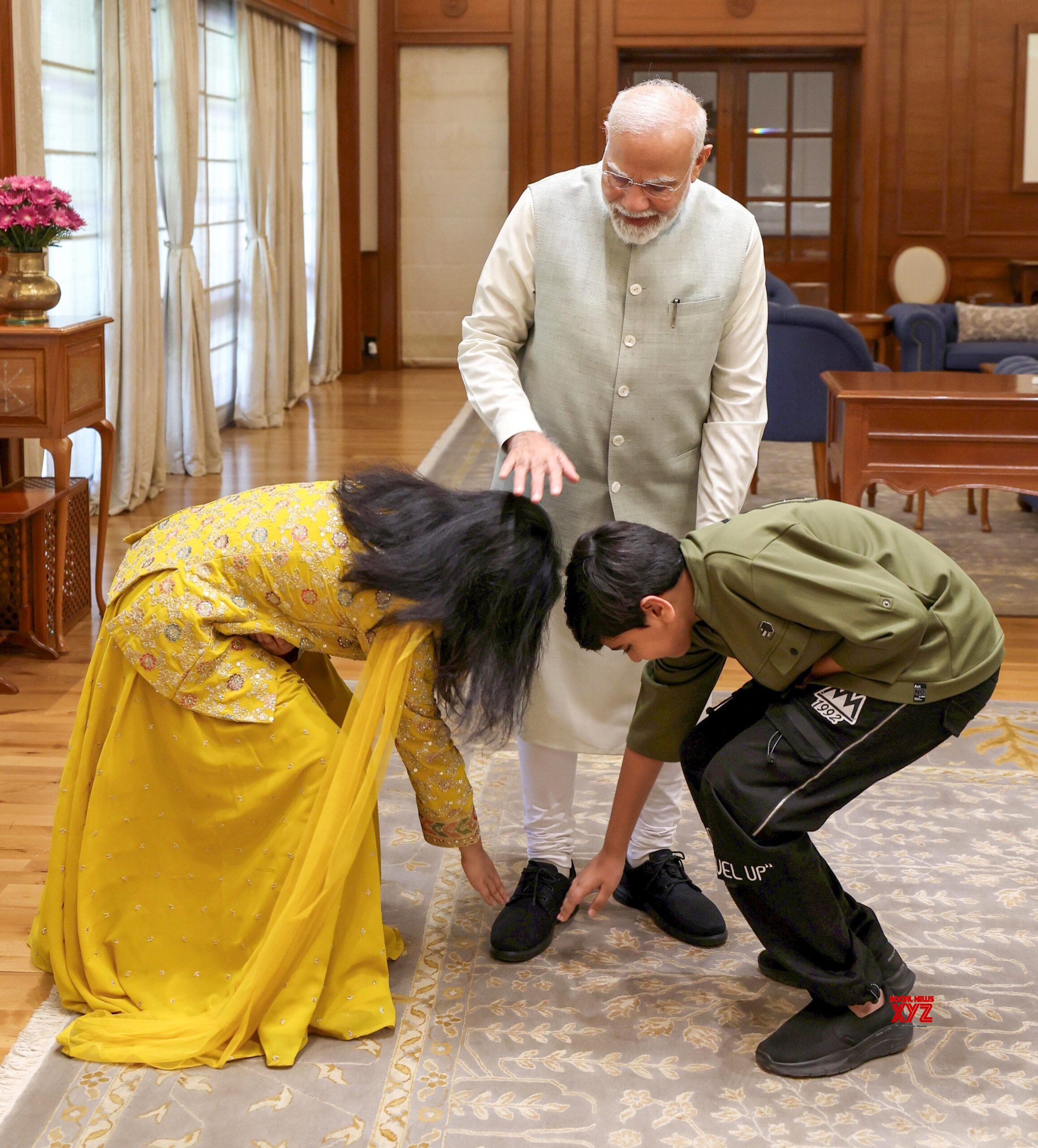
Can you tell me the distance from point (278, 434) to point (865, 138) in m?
5.04

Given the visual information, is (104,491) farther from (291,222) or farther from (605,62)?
(605,62)

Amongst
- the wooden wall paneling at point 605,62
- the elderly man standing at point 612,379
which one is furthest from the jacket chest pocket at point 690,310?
the wooden wall paneling at point 605,62

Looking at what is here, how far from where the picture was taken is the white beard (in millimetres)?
2203

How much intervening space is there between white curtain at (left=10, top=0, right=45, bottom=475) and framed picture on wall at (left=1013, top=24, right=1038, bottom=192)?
7.28 meters

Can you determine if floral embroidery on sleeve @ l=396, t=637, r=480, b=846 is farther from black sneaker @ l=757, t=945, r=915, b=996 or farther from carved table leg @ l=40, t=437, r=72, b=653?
carved table leg @ l=40, t=437, r=72, b=653

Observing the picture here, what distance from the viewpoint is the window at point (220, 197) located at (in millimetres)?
7293

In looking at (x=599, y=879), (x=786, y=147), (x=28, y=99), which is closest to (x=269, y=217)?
(x=28, y=99)

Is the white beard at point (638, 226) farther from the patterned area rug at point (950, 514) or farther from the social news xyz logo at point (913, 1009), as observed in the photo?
the patterned area rug at point (950, 514)

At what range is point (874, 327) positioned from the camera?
841 centimetres

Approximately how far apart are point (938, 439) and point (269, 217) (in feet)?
16.8

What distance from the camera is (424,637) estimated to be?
1906 mm

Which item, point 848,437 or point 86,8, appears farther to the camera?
point 86,8

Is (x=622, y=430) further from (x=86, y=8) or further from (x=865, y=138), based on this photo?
(x=865, y=138)

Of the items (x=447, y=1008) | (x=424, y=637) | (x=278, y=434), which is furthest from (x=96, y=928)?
(x=278, y=434)
